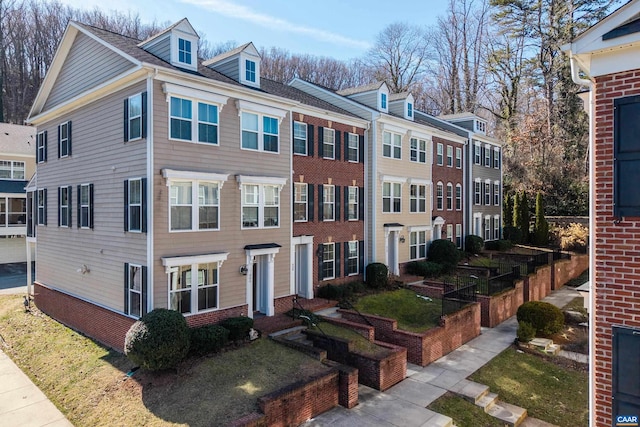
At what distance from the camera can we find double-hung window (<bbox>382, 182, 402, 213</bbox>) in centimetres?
2184

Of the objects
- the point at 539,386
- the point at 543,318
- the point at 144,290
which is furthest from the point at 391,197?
the point at 144,290

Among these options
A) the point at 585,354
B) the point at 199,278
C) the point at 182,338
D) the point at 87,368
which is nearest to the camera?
the point at 182,338

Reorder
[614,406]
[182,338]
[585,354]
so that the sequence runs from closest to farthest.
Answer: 1. [614,406]
2. [182,338]
3. [585,354]

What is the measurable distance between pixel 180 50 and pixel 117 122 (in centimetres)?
328

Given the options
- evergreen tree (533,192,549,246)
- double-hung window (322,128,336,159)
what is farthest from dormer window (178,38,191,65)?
evergreen tree (533,192,549,246)

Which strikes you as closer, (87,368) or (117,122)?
(87,368)

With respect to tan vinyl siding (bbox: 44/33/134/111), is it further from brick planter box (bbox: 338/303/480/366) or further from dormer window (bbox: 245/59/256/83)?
brick planter box (bbox: 338/303/480/366)

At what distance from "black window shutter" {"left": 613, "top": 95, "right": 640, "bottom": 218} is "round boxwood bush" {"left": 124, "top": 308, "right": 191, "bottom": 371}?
33.1 ft

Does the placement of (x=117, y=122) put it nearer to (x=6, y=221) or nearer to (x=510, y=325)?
(x=510, y=325)

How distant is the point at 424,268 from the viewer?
22.9m

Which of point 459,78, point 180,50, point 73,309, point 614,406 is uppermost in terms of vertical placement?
point 459,78

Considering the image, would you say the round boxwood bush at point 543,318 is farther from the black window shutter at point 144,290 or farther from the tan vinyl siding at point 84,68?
the tan vinyl siding at point 84,68

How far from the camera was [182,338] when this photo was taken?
11.0 m

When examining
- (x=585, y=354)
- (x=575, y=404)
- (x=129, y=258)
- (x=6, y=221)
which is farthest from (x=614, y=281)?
(x=6, y=221)
